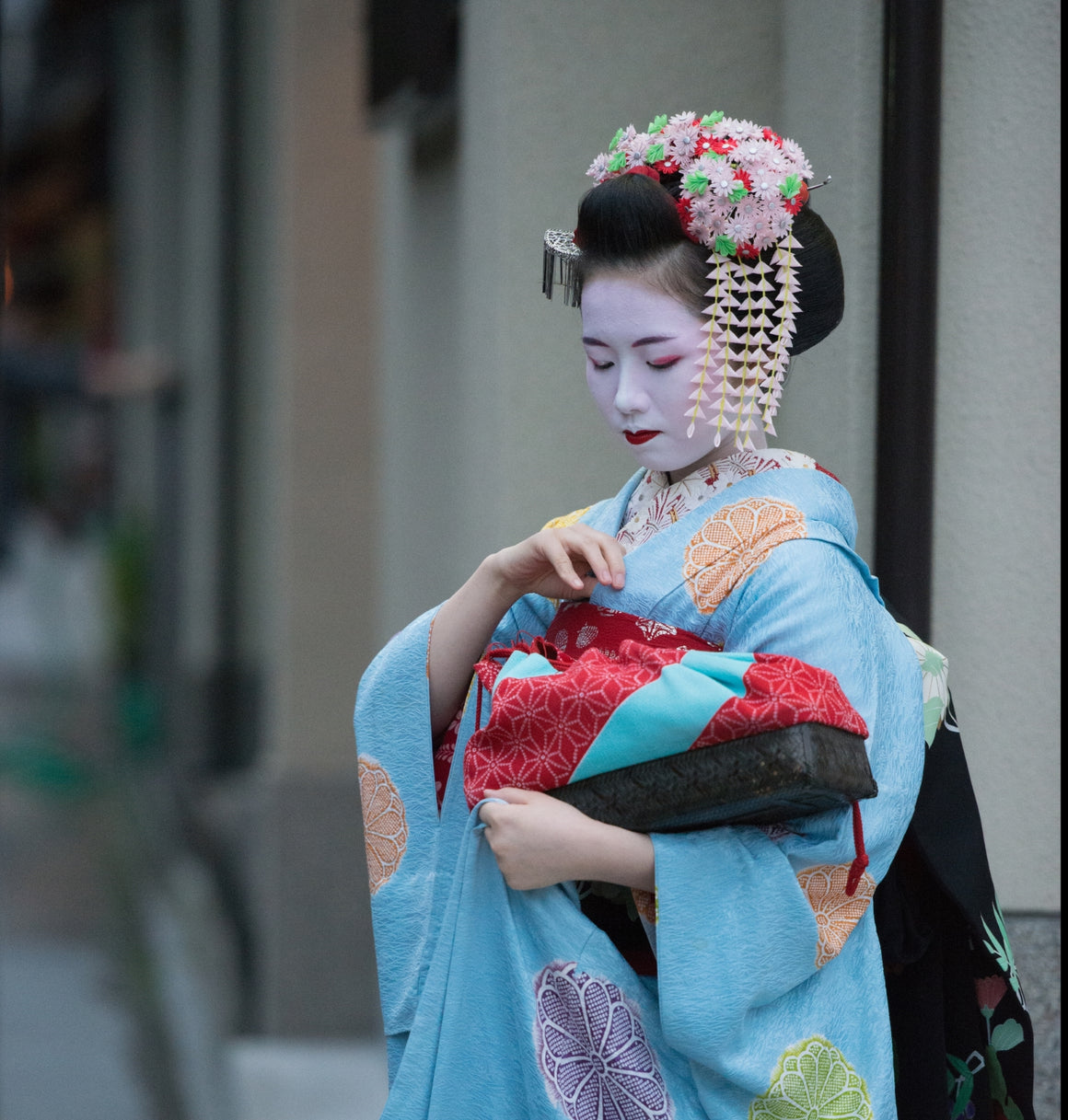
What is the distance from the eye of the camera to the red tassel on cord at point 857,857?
1386mm

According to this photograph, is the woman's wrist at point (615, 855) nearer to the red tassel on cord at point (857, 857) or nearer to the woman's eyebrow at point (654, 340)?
the red tassel on cord at point (857, 857)

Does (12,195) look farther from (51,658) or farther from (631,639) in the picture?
(631,639)

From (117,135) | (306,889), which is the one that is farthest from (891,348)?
(117,135)

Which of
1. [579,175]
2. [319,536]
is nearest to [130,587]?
[319,536]

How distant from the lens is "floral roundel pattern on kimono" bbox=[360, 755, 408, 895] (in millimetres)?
1651

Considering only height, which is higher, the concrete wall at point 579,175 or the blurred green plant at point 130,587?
the concrete wall at point 579,175

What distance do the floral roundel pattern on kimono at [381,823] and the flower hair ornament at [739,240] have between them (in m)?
0.56

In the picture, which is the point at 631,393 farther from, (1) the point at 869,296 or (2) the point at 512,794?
(1) the point at 869,296

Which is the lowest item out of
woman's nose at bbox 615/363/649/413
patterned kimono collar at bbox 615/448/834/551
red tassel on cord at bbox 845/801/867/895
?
red tassel on cord at bbox 845/801/867/895

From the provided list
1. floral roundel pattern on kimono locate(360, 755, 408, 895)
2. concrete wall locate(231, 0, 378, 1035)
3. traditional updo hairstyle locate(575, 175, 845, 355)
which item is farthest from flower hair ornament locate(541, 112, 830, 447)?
concrete wall locate(231, 0, 378, 1035)

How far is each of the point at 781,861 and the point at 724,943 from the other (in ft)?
0.32

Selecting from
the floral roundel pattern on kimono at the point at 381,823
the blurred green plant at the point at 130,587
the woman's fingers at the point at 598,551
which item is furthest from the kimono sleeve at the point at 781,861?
the blurred green plant at the point at 130,587

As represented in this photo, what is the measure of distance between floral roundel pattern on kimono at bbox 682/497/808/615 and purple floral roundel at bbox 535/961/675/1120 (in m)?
0.41

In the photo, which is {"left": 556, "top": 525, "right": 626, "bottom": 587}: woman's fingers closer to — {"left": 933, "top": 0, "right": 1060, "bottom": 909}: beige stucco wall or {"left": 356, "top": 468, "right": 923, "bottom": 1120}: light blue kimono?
{"left": 356, "top": 468, "right": 923, "bottom": 1120}: light blue kimono
